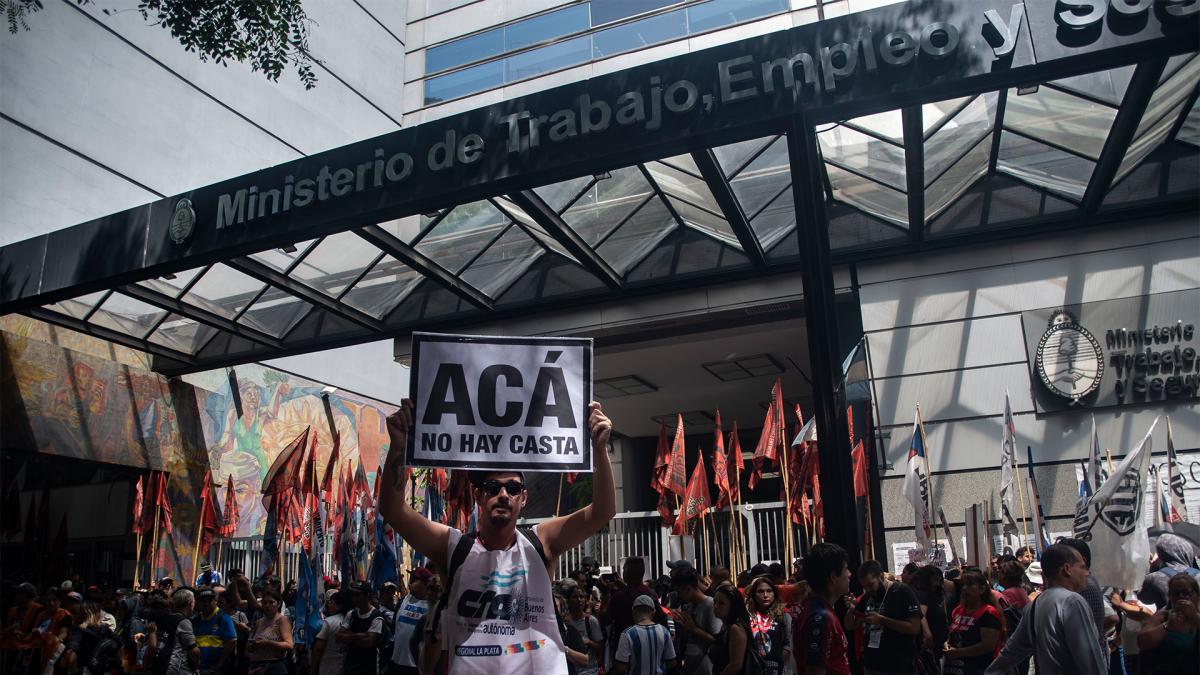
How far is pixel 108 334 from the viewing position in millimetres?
17266

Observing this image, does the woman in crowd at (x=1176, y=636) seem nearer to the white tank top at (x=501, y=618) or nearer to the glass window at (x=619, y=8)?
the white tank top at (x=501, y=618)

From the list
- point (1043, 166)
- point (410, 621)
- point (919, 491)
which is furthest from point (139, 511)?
point (1043, 166)

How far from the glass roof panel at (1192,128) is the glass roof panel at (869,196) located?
3756 millimetres

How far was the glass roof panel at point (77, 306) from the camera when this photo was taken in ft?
53.1

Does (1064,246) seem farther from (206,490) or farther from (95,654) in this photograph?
(206,490)

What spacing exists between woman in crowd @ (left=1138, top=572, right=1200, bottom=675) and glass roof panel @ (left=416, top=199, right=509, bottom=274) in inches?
384

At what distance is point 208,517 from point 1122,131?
57.1 feet

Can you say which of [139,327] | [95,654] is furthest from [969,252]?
[139,327]

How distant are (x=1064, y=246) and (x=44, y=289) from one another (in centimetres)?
1583

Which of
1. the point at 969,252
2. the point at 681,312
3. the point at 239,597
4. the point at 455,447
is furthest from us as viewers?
the point at 681,312

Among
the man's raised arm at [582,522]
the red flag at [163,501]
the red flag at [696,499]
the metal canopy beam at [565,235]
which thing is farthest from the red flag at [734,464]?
the man's raised arm at [582,522]

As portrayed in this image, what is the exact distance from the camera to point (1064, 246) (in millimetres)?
14484

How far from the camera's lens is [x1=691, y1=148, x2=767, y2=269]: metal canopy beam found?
1098cm

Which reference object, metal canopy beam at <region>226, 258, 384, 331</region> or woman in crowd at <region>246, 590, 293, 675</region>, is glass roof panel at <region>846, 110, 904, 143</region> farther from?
woman in crowd at <region>246, 590, 293, 675</region>
